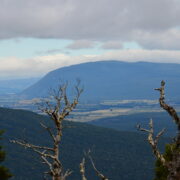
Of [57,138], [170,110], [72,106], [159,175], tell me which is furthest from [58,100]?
[159,175]

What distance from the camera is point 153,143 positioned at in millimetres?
15094

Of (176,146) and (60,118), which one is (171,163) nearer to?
(176,146)

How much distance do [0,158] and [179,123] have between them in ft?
123

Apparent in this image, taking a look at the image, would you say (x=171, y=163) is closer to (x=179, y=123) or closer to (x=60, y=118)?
(x=179, y=123)

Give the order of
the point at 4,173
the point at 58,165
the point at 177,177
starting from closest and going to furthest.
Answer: the point at 177,177
the point at 58,165
the point at 4,173

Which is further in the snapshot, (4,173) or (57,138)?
(4,173)

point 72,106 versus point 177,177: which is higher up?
point 72,106

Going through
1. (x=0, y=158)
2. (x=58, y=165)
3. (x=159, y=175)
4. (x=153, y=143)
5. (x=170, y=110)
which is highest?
(x=170, y=110)

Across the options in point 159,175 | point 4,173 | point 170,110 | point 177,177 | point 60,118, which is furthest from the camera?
point 159,175

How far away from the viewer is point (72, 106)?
23.3 m

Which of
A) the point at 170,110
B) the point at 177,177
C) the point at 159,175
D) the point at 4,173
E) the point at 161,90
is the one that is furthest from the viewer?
the point at 159,175

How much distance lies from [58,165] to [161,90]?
7.54 metres

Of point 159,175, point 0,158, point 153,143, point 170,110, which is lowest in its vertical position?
point 159,175

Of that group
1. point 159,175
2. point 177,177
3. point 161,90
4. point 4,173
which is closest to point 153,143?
point 161,90
